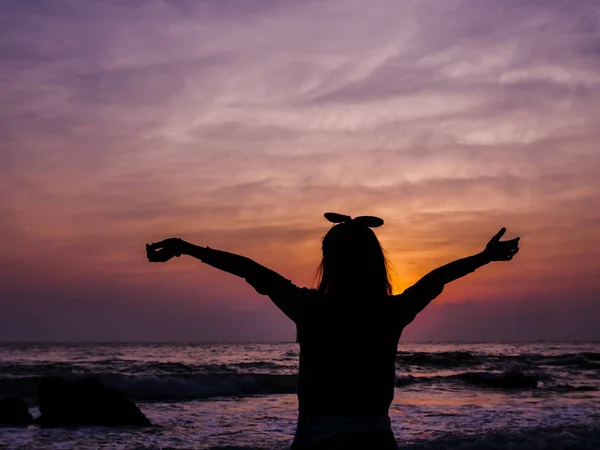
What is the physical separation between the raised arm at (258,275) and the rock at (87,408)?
34.9 feet

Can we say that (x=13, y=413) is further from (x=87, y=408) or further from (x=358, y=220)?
(x=358, y=220)

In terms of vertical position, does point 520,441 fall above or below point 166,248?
below

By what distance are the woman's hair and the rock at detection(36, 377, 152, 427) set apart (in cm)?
1073

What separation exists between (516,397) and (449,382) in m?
6.80

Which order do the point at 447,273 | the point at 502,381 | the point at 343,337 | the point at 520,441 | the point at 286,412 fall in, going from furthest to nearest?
1. the point at 502,381
2. the point at 286,412
3. the point at 520,441
4. the point at 447,273
5. the point at 343,337

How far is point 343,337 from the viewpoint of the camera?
2.71m

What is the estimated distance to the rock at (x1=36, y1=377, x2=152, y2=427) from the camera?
12.5 meters

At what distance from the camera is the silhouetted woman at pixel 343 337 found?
270cm

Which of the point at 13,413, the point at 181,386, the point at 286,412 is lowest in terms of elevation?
the point at 181,386

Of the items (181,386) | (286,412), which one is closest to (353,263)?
(286,412)

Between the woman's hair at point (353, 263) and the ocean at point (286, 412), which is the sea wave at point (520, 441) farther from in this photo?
the woman's hair at point (353, 263)

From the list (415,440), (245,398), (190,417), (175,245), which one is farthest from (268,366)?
(175,245)

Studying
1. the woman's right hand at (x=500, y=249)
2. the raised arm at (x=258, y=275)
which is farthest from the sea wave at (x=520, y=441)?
the raised arm at (x=258, y=275)

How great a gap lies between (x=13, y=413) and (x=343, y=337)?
1190 cm
